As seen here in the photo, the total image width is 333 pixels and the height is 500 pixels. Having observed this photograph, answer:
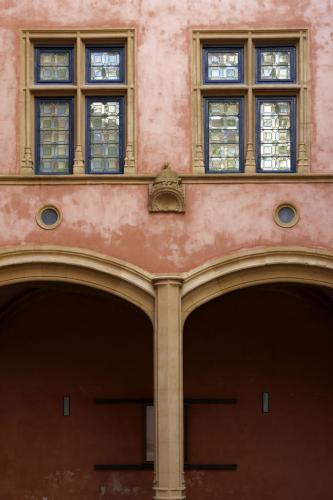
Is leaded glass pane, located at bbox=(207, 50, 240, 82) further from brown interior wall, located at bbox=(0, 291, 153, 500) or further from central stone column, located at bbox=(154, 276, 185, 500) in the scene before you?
brown interior wall, located at bbox=(0, 291, 153, 500)

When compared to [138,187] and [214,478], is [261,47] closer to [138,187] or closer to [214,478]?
[138,187]

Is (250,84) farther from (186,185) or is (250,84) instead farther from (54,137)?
(54,137)

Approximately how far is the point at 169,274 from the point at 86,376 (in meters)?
3.25

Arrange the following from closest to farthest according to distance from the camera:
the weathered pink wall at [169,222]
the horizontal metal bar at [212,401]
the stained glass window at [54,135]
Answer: the weathered pink wall at [169,222] < the stained glass window at [54,135] < the horizontal metal bar at [212,401]

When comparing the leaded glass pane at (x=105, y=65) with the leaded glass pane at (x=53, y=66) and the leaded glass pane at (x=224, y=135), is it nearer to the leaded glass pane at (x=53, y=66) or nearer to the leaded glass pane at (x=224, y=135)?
the leaded glass pane at (x=53, y=66)

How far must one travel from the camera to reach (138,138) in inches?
670

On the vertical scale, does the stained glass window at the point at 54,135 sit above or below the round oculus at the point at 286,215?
above

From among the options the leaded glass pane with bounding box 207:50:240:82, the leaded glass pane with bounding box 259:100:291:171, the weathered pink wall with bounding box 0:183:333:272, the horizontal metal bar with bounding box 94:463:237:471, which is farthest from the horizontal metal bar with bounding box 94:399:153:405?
the leaded glass pane with bounding box 207:50:240:82

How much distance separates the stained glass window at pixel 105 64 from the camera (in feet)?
56.7

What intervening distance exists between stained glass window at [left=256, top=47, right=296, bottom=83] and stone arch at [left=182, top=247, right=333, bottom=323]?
2.31 meters

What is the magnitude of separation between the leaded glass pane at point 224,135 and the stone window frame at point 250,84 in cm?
14

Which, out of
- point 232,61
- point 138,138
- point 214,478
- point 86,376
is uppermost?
point 232,61

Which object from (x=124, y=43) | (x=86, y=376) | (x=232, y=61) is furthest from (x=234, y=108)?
(x=86, y=376)

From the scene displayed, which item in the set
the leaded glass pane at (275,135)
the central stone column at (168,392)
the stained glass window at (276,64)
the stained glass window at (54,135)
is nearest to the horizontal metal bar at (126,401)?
the central stone column at (168,392)
